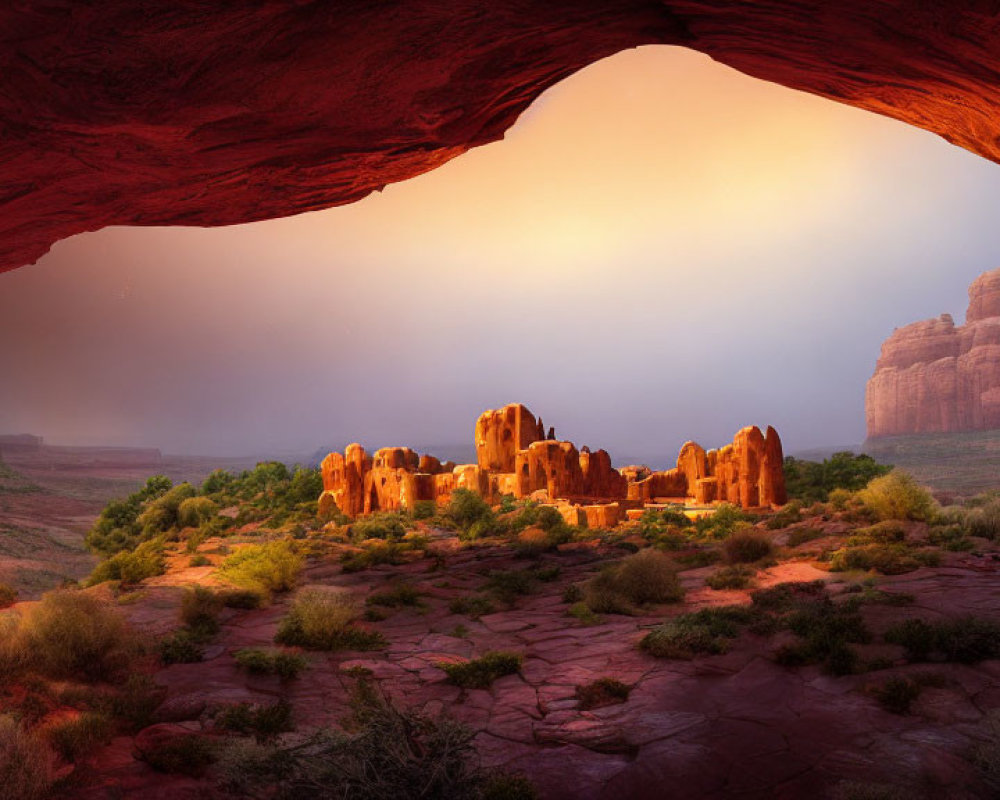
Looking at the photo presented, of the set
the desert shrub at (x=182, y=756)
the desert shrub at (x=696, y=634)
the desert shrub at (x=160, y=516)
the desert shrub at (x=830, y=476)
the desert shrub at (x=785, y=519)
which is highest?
the desert shrub at (x=830, y=476)

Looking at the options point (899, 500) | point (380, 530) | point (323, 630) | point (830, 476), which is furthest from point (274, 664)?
point (830, 476)

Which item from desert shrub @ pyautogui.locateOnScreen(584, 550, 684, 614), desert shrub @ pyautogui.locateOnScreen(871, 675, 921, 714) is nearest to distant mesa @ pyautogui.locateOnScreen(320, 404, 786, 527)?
desert shrub @ pyautogui.locateOnScreen(584, 550, 684, 614)

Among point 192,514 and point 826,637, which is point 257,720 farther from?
point 192,514

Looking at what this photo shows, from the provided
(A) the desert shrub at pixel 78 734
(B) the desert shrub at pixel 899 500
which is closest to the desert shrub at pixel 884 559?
(B) the desert shrub at pixel 899 500

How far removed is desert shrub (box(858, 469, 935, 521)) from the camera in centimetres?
1948

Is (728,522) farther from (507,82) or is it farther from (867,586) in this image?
(507,82)

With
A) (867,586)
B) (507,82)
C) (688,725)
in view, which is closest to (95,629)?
(688,725)

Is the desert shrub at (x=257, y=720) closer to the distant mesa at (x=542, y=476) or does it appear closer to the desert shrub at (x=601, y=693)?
the desert shrub at (x=601, y=693)

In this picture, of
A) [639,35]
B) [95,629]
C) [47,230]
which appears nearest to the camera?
[639,35]

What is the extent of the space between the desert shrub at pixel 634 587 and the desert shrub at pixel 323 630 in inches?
221

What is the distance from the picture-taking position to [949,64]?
502cm

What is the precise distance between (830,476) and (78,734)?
39781mm

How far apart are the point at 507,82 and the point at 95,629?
1087 centimetres

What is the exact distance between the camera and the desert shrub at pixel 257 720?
778 cm
